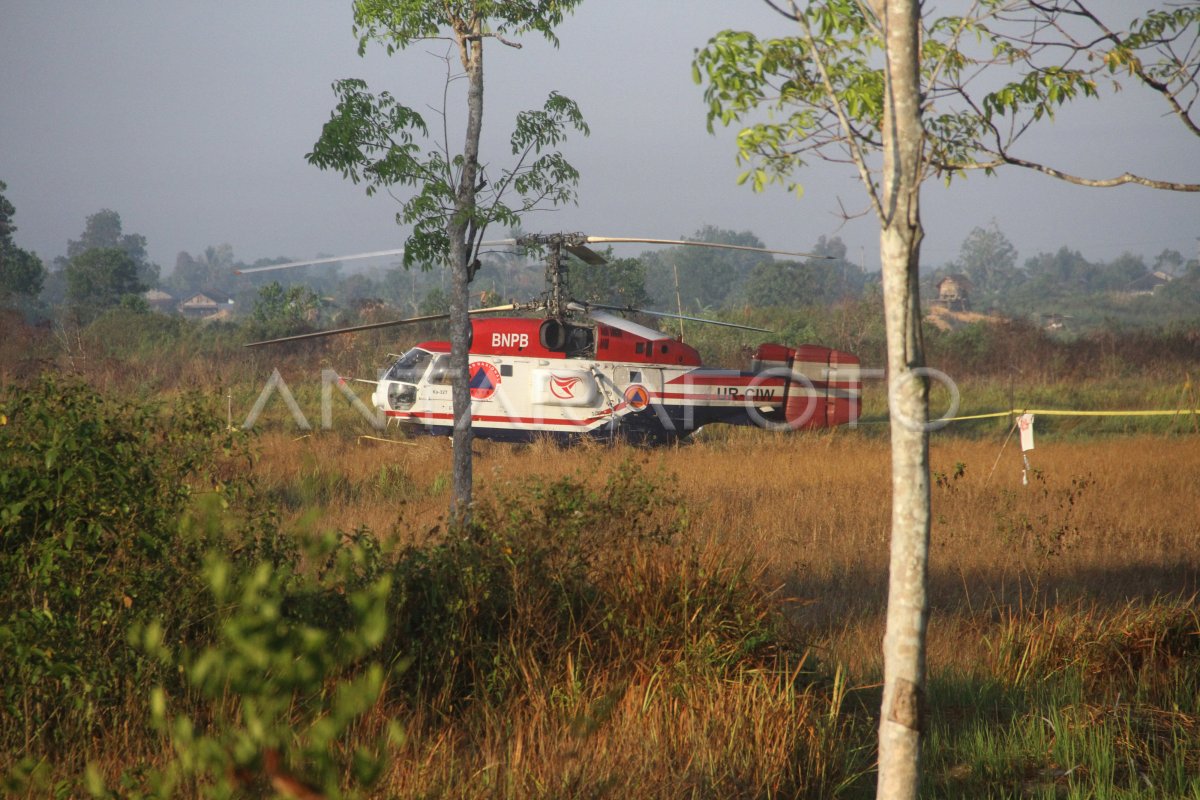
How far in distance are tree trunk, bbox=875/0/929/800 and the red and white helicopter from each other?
14.1 metres

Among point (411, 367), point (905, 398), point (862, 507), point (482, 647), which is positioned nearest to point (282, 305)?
point (411, 367)

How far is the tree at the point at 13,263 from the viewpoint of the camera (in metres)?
54.6

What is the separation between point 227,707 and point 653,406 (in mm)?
14175

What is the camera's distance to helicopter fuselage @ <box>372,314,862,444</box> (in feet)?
59.6

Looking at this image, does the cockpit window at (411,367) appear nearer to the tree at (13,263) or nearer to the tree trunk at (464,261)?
the tree trunk at (464,261)

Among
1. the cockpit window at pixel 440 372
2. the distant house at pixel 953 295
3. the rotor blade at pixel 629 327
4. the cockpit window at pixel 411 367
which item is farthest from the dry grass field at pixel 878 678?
the distant house at pixel 953 295

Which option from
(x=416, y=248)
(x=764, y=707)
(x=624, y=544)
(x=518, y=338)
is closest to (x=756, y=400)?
(x=518, y=338)

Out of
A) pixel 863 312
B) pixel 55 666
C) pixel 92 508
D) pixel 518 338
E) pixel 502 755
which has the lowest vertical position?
pixel 502 755

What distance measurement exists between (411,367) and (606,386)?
12.8 feet

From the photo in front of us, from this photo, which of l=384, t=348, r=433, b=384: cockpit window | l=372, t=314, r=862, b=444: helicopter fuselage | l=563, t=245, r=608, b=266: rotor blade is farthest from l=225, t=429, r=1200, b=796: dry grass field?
l=384, t=348, r=433, b=384: cockpit window

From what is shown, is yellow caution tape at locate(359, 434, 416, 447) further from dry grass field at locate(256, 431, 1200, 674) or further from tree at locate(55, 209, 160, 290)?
tree at locate(55, 209, 160, 290)

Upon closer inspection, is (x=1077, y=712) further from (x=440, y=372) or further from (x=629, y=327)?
(x=440, y=372)

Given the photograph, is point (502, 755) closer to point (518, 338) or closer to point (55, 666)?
point (55, 666)

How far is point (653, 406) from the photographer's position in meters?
18.5
